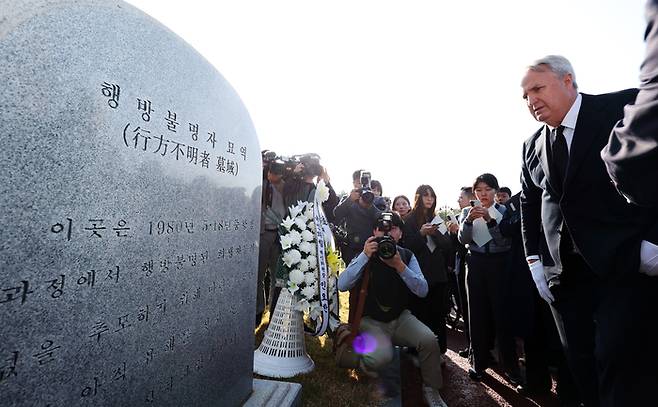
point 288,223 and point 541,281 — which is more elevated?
point 288,223

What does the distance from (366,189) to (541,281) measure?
106 inches

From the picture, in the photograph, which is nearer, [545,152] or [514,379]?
[545,152]

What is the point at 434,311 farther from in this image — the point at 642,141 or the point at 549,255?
the point at 642,141

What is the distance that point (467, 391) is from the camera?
316cm

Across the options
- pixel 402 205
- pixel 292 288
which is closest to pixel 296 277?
pixel 292 288

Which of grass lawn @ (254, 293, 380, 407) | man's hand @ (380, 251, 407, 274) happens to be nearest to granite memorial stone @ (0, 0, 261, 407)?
grass lawn @ (254, 293, 380, 407)

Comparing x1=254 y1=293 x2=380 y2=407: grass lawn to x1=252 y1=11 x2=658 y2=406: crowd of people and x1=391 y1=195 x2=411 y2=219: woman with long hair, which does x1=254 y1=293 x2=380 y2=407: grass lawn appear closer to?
x1=252 y1=11 x2=658 y2=406: crowd of people

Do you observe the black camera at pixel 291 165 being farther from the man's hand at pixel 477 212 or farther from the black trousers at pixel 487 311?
the black trousers at pixel 487 311

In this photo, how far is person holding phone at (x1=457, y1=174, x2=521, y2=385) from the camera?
11.3 ft

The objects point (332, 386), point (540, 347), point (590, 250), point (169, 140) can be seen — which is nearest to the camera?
point (169, 140)

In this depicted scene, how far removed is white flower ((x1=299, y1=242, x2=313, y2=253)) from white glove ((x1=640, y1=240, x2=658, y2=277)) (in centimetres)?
257

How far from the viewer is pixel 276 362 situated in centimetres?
316

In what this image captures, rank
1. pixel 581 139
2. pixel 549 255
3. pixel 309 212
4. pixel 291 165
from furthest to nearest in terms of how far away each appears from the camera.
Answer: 1. pixel 291 165
2. pixel 309 212
3. pixel 549 255
4. pixel 581 139

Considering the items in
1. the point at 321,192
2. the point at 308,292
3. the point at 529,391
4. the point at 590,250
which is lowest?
the point at 529,391
